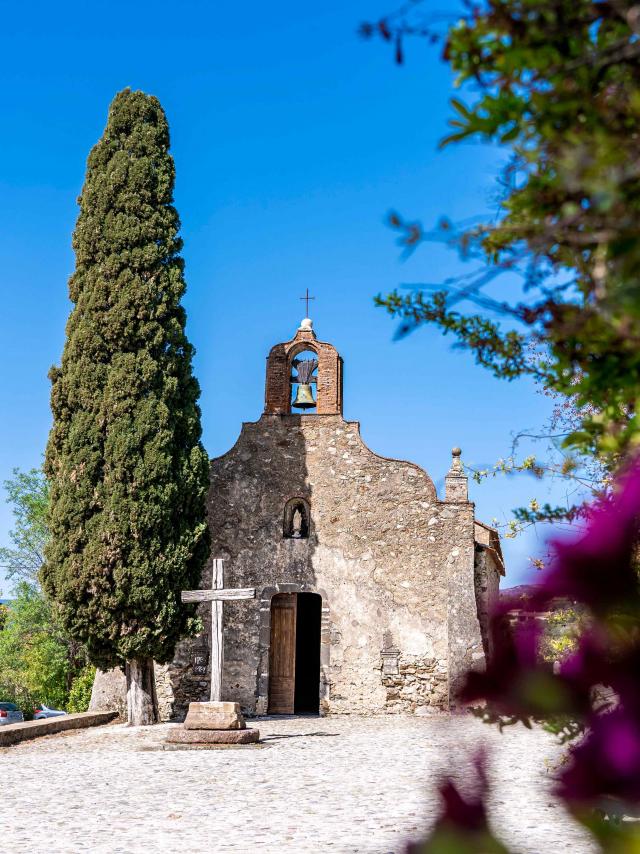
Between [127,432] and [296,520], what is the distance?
14.2 ft

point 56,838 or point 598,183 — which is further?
point 56,838

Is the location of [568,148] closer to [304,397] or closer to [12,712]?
[304,397]

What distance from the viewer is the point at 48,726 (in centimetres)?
1434

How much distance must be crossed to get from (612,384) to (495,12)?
2.07 ft

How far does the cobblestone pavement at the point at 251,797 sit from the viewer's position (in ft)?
18.9

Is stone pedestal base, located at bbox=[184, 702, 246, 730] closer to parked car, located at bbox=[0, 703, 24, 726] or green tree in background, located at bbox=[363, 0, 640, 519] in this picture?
green tree in background, located at bbox=[363, 0, 640, 519]

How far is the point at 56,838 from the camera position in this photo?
6055mm

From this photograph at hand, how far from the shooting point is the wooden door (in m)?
16.9

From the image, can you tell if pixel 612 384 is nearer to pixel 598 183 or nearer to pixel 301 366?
pixel 598 183

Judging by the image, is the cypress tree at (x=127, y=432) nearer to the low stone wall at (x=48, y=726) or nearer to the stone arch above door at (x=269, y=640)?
the low stone wall at (x=48, y=726)

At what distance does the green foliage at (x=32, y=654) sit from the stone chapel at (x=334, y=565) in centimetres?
1258

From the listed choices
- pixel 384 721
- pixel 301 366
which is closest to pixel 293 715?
pixel 384 721

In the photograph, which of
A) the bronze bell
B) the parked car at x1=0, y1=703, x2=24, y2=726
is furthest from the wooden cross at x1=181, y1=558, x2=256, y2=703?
the parked car at x1=0, y1=703, x2=24, y2=726

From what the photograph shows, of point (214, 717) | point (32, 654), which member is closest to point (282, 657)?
point (214, 717)
